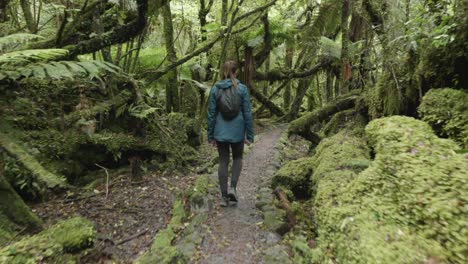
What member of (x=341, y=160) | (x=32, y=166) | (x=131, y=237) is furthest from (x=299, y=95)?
(x=32, y=166)

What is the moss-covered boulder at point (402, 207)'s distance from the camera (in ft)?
5.94

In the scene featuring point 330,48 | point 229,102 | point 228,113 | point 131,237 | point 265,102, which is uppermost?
point 330,48

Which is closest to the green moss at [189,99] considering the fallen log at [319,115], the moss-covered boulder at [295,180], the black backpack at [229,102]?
the fallen log at [319,115]

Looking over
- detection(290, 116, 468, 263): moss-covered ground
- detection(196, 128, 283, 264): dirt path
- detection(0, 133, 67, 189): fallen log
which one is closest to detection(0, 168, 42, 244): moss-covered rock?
detection(0, 133, 67, 189): fallen log

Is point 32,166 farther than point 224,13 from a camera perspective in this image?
No

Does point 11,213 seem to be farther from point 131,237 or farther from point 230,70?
point 230,70

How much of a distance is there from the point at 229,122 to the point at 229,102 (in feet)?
0.86

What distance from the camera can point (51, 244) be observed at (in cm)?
253

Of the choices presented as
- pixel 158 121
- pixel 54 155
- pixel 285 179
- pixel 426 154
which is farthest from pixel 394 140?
pixel 54 155

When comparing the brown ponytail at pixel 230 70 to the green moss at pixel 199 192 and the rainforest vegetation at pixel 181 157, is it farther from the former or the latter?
the green moss at pixel 199 192

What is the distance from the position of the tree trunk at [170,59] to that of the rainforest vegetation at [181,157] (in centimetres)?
25

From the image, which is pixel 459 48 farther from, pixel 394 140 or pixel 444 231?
pixel 444 231

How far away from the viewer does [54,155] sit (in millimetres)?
4734

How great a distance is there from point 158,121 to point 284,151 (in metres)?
4.43
